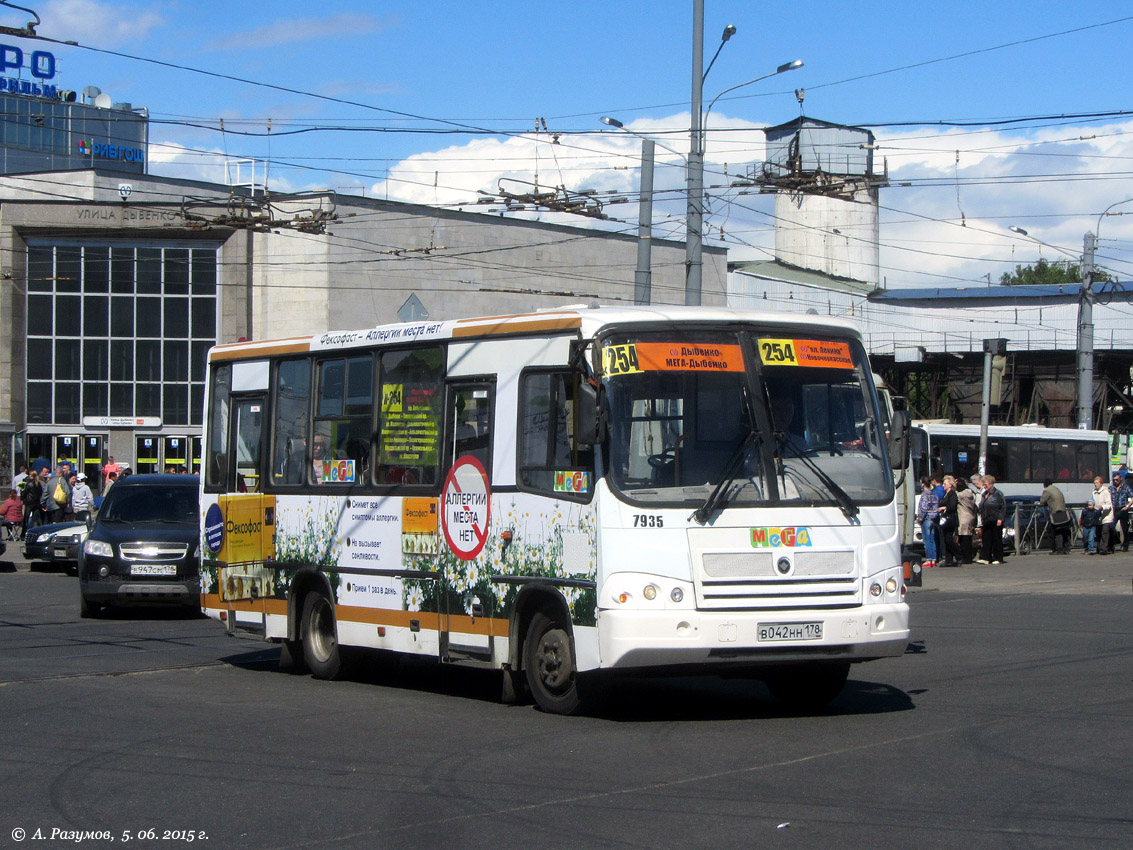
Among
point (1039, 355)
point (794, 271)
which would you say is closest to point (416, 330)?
point (1039, 355)

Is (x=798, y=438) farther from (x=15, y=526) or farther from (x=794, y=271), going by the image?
(x=794, y=271)

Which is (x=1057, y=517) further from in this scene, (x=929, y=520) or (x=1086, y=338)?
(x=1086, y=338)

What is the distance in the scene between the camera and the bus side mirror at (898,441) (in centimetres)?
1030

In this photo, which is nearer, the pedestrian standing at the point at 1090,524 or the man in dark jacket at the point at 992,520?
the man in dark jacket at the point at 992,520

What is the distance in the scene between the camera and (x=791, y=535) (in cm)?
957

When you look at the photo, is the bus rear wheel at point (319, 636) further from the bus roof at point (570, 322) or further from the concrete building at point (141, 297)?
the concrete building at point (141, 297)

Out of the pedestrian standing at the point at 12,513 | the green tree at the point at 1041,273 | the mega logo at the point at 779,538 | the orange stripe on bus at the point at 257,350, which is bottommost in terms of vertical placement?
the pedestrian standing at the point at 12,513

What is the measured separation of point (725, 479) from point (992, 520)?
20.6 metres

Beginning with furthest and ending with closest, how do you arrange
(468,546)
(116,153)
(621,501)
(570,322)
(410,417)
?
(116,153) → (410,417) → (468,546) → (570,322) → (621,501)

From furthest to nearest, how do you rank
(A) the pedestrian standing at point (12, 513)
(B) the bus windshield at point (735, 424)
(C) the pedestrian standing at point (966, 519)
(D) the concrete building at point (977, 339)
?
(D) the concrete building at point (977, 339) → (A) the pedestrian standing at point (12, 513) → (C) the pedestrian standing at point (966, 519) → (B) the bus windshield at point (735, 424)

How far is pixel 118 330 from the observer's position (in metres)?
54.4

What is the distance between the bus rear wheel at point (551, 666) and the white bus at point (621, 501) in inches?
0.7

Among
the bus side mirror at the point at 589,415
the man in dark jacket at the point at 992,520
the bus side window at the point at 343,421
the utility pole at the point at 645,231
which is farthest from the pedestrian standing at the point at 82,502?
the bus side mirror at the point at 589,415

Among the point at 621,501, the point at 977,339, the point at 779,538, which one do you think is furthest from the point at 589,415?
the point at 977,339
